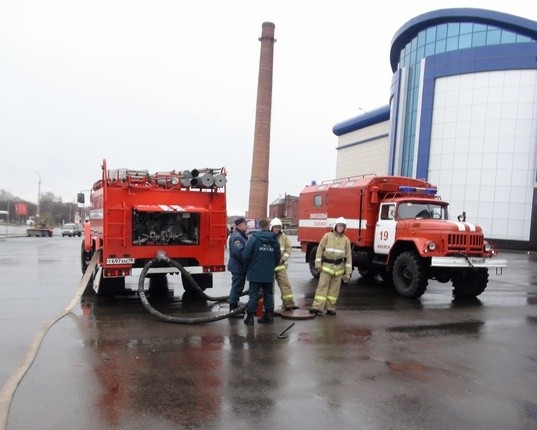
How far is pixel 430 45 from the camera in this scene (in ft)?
132

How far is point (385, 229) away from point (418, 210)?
34.7 inches

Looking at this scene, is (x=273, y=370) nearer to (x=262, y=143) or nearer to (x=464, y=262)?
(x=464, y=262)

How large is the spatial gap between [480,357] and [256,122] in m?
38.0

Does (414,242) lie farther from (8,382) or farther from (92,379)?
(8,382)

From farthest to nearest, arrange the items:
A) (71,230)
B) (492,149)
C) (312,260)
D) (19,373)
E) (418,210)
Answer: (71,230), (492,149), (312,260), (418,210), (19,373)

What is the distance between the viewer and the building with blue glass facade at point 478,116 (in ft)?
116

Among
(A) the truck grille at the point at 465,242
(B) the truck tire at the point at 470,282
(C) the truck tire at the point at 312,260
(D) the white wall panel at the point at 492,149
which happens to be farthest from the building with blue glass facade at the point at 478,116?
(A) the truck grille at the point at 465,242

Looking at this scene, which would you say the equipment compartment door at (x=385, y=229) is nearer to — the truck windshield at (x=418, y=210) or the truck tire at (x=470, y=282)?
the truck windshield at (x=418, y=210)

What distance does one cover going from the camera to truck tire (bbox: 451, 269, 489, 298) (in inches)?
413

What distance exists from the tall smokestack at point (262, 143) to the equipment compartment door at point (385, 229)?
30.7m

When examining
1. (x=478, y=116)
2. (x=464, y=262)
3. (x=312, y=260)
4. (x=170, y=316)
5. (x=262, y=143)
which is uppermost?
(x=478, y=116)

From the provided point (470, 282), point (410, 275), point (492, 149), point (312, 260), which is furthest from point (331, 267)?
point (492, 149)

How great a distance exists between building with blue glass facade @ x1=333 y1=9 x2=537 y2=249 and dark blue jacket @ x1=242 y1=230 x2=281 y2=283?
3320 centimetres

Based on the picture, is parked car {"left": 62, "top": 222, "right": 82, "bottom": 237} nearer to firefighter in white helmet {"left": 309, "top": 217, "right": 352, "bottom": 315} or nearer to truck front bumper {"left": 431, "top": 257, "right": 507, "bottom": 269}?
firefighter in white helmet {"left": 309, "top": 217, "right": 352, "bottom": 315}
